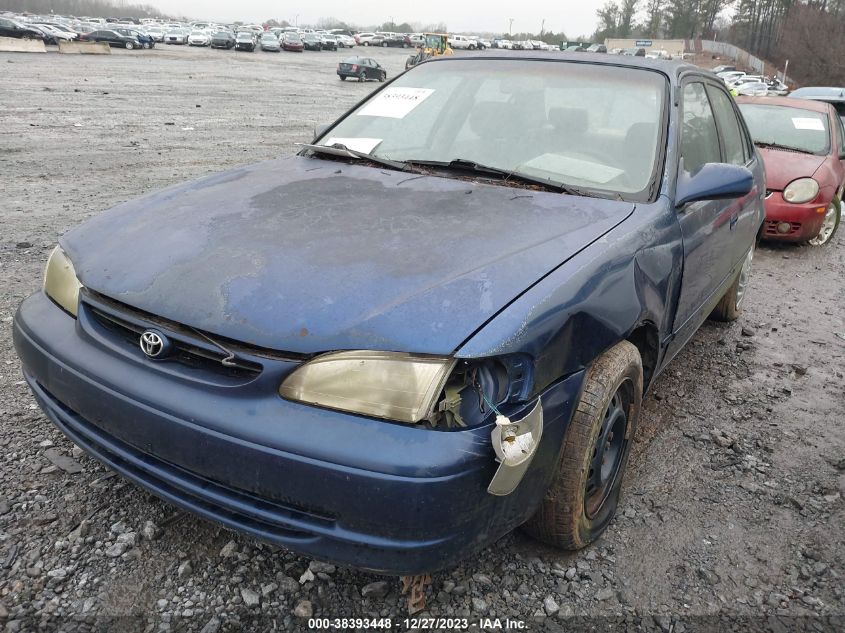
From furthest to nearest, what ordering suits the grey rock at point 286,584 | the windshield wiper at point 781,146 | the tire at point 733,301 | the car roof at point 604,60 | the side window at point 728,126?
the windshield wiper at point 781,146 → the tire at point 733,301 → the side window at point 728,126 → the car roof at point 604,60 → the grey rock at point 286,584

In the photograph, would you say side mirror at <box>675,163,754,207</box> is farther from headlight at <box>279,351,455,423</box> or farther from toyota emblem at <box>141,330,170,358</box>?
toyota emblem at <box>141,330,170,358</box>

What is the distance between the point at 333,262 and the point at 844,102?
12339 mm

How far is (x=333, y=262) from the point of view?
1.99 m

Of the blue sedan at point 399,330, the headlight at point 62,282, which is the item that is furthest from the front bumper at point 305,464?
the headlight at point 62,282

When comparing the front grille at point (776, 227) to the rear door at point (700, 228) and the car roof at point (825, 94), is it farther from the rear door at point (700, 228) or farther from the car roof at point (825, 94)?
the car roof at point (825, 94)

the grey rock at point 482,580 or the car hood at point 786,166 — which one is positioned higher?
the car hood at point 786,166

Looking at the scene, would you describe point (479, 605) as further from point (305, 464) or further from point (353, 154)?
point (353, 154)

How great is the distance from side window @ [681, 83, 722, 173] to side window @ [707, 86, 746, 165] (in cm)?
15

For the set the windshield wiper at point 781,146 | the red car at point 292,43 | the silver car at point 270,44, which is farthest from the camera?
the red car at point 292,43

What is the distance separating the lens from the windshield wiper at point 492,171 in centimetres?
267

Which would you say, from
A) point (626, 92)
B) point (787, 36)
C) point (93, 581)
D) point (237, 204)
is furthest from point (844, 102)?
point (787, 36)

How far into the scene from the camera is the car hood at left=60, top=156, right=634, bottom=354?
174 centimetres

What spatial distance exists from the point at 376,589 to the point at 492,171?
1.70 meters

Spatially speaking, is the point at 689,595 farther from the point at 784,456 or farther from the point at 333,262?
the point at 333,262
